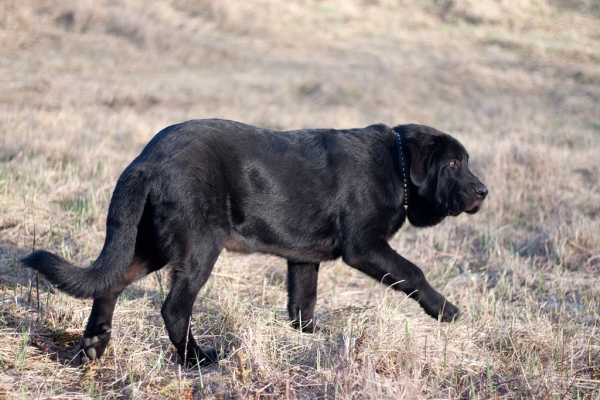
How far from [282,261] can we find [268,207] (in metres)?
1.86

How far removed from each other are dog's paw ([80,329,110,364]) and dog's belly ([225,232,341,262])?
2.84 feet

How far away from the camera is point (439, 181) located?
4289 millimetres

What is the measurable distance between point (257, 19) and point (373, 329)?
1752 centimetres

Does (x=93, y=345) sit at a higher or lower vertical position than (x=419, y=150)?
lower

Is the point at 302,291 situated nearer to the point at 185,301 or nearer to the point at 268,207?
the point at 268,207

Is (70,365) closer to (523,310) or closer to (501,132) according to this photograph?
(523,310)

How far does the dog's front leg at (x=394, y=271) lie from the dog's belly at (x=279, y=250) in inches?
6.0

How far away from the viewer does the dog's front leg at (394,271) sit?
3.95 m

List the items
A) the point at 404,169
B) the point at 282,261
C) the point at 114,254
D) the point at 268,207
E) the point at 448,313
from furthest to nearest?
the point at 282,261 → the point at 404,169 → the point at 448,313 → the point at 268,207 → the point at 114,254

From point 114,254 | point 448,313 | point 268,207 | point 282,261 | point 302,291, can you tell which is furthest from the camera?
point 282,261

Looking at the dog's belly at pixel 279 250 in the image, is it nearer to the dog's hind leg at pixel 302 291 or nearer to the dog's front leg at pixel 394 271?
the dog's front leg at pixel 394 271

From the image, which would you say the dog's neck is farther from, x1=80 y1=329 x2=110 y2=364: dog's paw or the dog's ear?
x1=80 y1=329 x2=110 y2=364: dog's paw

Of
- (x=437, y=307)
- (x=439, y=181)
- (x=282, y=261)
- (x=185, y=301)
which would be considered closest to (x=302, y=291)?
(x=437, y=307)

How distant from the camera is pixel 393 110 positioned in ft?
41.8
